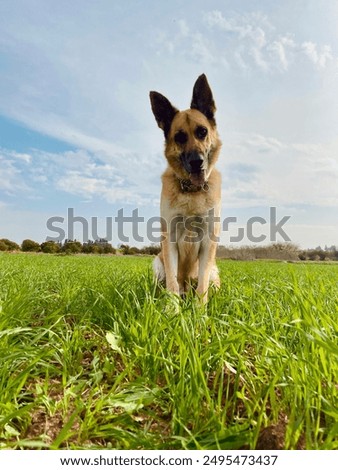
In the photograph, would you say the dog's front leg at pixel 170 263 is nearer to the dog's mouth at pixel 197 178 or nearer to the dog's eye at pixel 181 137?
the dog's mouth at pixel 197 178

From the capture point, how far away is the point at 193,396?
1876 mm

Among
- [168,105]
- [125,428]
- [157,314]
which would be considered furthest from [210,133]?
[125,428]

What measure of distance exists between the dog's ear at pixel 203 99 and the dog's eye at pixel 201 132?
34cm

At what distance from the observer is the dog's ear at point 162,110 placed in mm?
4762

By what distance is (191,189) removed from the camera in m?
4.59

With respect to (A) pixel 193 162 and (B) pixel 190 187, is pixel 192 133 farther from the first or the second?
(B) pixel 190 187

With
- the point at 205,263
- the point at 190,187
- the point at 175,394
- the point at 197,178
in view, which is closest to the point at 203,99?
the point at 197,178

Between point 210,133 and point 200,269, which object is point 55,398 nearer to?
point 200,269

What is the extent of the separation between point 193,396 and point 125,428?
39cm

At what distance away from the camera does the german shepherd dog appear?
14.8ft

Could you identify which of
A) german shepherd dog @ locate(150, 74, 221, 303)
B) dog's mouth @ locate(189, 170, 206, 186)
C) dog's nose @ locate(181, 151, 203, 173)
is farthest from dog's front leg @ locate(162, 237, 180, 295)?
dog's nose @ locate(181, 151, 203, 173)

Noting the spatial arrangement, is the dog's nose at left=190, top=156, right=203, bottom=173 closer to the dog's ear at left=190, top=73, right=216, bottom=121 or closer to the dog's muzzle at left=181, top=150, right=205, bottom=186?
the dog's muzzle at left=181, top=150, right=205, bottom=186

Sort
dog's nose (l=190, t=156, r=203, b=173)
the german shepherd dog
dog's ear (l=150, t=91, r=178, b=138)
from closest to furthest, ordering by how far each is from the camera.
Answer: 1. dog's nose (l=190, t=156, r=203, b=173)
2. the german shepherd dog
3. dog's ear (l=150, t=91, r=178, b=138)
